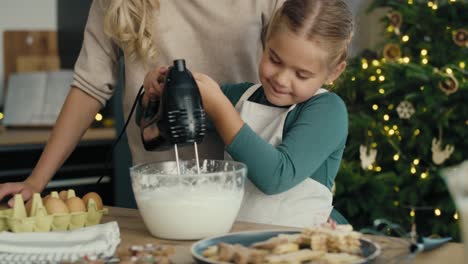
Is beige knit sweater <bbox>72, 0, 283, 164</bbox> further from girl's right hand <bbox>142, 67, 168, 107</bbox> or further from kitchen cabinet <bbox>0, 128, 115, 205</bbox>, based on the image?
kitchen cabinet <bbox>0, 128, 115, 205</bbox>

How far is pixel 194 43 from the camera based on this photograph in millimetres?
1867

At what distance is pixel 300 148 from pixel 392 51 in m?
2.35

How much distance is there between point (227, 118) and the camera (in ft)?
4.72

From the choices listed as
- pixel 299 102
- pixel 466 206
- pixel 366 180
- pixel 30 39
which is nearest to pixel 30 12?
pixel 30 39

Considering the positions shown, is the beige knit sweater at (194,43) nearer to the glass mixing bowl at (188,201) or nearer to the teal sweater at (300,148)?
the teal sweater at (300,148)

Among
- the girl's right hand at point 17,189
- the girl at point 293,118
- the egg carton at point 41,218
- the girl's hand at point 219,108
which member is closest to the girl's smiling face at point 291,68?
the girl at point 293,118

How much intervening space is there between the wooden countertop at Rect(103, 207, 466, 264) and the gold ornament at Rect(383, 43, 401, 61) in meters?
2.44

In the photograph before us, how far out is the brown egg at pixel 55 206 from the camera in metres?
1.36

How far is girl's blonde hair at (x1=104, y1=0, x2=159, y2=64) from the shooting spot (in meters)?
1.78

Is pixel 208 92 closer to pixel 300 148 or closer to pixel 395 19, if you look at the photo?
pixel 300 148

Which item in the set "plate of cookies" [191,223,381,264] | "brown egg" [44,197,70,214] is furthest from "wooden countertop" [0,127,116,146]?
"plate of cookies" [191,223,381,264]

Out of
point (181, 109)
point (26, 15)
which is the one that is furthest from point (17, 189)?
point (26, 15)

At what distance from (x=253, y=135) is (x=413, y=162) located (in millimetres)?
2324

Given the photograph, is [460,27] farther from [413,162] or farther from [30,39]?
[30,39]
